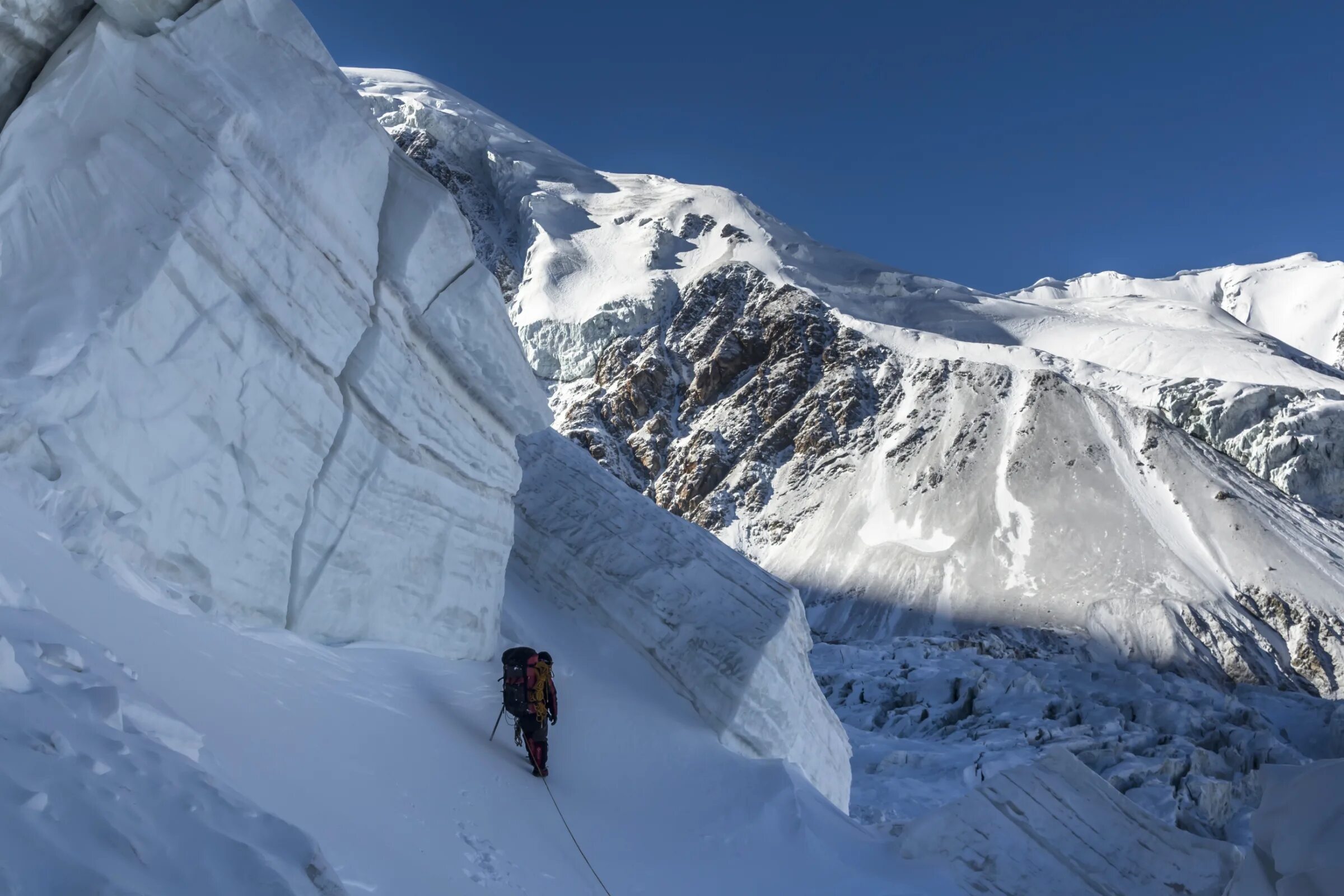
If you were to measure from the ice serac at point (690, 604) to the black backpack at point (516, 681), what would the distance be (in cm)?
336

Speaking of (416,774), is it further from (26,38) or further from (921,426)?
(921,426)

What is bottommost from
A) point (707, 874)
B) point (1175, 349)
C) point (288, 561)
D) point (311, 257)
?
point (707, 874)

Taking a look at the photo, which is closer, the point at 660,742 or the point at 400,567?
the point at 400,567

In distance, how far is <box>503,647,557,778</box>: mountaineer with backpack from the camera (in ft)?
23.9

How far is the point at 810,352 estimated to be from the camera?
6650 cm

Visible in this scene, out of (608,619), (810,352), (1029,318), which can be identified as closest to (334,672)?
(608,619)

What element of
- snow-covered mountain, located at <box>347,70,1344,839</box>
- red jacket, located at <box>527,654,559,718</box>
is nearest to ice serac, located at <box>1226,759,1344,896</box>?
red jacket, located at <box>527,654,559,718</box>

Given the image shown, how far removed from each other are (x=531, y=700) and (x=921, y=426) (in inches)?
2083

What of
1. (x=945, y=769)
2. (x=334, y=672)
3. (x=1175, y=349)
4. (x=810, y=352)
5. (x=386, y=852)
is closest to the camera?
(x=386, y=852)

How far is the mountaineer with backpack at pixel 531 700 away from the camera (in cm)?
729

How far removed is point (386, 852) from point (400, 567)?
3.95 m

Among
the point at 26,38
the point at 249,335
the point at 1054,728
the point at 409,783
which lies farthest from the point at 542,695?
the point at 1054,728

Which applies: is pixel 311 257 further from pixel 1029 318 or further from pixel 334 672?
pixel 1029 318

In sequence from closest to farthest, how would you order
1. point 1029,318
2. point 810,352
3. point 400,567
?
point 400,567 → point 810,352 → point 1029,318
